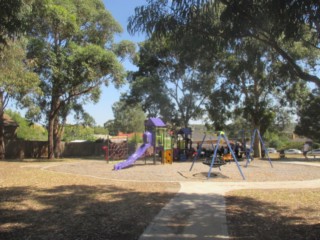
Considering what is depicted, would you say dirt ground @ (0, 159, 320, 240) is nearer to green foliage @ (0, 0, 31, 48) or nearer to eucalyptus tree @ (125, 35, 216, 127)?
green foliage @ (0, 0, 31, 48)

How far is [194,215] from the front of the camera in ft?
25.6

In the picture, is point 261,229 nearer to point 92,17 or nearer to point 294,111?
point 92,17

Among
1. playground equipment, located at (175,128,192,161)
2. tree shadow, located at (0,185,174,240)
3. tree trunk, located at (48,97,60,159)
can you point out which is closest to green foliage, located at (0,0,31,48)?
tree shadow, located at (0,185,174,240)

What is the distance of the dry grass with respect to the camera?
660 centimetres

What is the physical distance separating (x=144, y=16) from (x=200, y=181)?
800cm

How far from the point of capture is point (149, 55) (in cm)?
3772

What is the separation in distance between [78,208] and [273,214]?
13.9 ft

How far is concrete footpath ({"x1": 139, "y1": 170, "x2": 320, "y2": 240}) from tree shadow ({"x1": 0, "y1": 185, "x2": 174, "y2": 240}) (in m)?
0.27

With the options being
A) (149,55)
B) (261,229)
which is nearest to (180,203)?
(261,229)

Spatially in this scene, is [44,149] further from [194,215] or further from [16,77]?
[194,215]

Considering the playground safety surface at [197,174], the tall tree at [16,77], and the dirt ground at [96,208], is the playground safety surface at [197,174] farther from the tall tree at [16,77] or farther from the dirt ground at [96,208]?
the tall tree at [16,77]

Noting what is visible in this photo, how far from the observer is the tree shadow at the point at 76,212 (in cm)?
654

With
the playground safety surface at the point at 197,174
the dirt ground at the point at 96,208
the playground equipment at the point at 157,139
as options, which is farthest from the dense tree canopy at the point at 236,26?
the playground equipment at the point at 157,139

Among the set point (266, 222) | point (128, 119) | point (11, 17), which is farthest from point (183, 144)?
point (128, 119)
